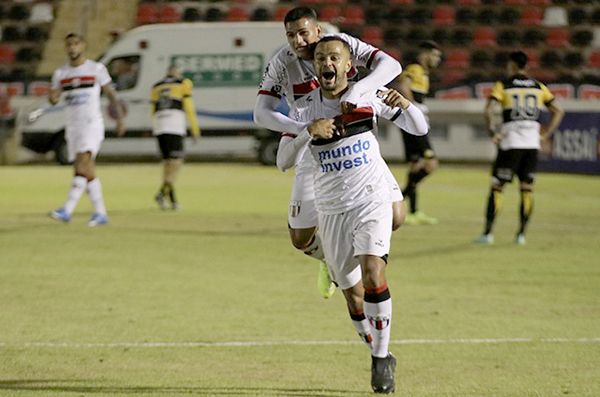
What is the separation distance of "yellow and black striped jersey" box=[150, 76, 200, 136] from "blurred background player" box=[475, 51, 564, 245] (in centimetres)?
654

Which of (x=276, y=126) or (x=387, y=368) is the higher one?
(x=276, y=126)

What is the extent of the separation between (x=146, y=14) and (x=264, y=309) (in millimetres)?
28065

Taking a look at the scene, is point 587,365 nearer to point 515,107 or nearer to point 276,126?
point 276,126

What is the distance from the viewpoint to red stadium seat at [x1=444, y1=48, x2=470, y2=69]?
1449 inches

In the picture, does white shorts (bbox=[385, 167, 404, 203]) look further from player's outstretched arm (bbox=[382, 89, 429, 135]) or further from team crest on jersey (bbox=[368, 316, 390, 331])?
team crest on jersey (bbox=[368, 316, 390, 331])

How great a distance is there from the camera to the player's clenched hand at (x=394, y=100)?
7559 millimetres

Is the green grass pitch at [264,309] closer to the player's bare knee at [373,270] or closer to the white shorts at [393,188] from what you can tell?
the player's bare knee at [373,270]

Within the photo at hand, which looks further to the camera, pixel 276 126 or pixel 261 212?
pixel 261 212

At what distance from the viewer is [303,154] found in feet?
30.6

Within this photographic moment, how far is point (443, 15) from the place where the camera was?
3775 cm

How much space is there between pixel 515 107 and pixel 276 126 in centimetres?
831

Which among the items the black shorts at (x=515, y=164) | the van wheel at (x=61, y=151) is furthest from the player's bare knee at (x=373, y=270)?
the van wheel at (x=61, y=151)

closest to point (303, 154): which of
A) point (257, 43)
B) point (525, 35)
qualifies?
point (257, 43)

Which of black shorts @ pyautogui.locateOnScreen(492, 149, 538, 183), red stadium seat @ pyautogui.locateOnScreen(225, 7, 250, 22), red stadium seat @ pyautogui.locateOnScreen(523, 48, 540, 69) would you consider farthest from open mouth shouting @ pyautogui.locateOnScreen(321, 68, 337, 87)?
red stadium seat @ pyautogui.locateOnScreen(225, 7, 250, 22)
